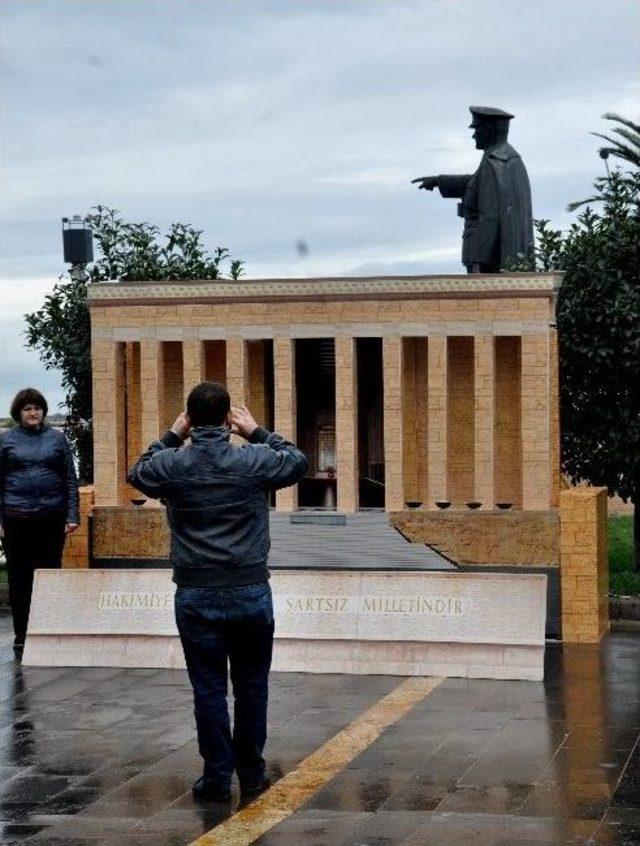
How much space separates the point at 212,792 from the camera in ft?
26.3

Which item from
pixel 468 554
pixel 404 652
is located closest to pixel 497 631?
pixel 404 652

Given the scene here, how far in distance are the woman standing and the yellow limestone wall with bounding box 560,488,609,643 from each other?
3.61m

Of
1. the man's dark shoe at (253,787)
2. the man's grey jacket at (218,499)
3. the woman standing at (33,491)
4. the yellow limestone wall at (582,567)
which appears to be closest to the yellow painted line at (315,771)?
the man's dark shoe at (253,787)

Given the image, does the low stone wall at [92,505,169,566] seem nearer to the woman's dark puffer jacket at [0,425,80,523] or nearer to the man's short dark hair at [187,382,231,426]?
the woman's dark puffer jacket at [0,425,80,523]

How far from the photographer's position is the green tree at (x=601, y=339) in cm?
1728

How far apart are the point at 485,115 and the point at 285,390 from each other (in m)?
4.14

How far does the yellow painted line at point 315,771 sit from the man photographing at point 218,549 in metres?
0.22

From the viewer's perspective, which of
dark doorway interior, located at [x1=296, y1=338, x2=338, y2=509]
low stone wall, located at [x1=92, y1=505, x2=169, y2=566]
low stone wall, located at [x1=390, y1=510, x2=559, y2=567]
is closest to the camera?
low stone wall, located at [x1=390, y1=510, x2=559, y2=567]

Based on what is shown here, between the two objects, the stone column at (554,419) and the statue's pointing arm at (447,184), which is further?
the statue's pointing arm at (447,184)

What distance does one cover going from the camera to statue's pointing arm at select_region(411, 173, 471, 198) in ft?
58.9

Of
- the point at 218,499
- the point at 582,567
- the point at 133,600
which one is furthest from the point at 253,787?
the point at 582,567

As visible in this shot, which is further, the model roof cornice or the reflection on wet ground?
the model roof cornice

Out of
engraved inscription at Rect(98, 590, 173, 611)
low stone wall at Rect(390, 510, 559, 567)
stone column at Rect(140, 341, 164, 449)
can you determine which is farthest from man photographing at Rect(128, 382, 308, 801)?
stone column at Rect(140, 341, 164, 449)

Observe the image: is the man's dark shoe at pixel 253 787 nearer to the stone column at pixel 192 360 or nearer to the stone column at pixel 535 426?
the stone column at pixel 535 426
